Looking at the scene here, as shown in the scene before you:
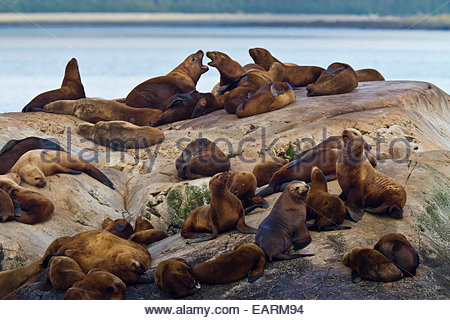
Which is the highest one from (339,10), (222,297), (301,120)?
(339,10)

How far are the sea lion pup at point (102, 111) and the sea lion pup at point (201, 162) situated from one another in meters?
2.66

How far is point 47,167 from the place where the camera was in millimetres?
7113

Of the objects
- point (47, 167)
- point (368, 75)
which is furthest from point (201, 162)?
point (368, 75)

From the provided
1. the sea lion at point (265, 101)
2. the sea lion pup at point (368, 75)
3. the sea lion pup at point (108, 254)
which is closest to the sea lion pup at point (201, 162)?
the sea lion at point (265, 101)

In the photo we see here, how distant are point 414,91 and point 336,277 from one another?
6.29 meters

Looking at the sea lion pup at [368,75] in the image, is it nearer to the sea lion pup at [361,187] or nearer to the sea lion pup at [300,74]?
the sea lion pup at [300,74]

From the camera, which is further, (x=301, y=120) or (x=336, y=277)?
(x=301, y=120)

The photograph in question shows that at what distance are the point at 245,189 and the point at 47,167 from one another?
105 inches

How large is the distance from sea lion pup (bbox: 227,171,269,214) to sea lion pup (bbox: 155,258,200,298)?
5.68 feet

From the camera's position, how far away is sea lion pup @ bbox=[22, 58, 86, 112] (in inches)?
419

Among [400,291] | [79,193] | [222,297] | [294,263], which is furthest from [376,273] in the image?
[79,193]

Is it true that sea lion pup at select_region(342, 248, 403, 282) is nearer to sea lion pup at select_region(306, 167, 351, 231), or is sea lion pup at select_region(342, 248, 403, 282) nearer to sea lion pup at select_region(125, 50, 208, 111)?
sea lion pup at select_region(306, 167, 351, 231)

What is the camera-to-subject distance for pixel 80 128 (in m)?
9.45
